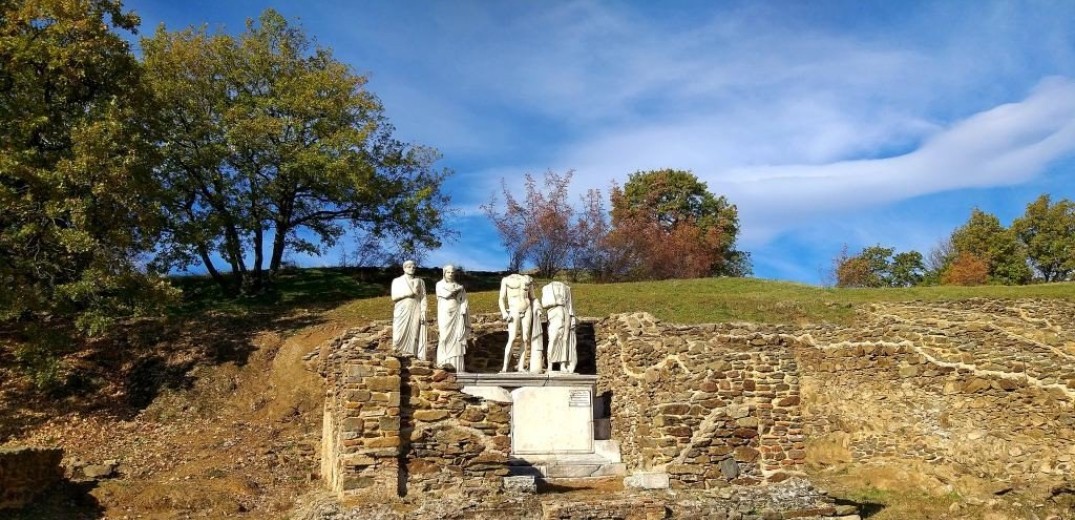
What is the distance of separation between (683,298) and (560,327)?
9.50 meters

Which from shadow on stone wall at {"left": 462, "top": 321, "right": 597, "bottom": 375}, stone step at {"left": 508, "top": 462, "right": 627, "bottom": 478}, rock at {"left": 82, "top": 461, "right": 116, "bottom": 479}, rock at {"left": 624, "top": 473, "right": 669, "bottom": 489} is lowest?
stone step at {"left": 508, "top": 462, "right": 627, "bottom": 478}

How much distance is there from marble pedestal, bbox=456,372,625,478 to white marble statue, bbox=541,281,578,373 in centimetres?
123

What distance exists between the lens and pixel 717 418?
11.6 metres

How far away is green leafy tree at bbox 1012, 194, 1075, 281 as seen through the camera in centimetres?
4428

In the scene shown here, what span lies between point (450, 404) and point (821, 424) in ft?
28.9

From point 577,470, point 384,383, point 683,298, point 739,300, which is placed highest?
point 683,298

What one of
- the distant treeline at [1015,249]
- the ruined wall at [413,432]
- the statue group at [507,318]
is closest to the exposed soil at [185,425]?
the statue group at [507,318]

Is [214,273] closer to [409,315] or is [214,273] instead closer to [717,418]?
[409,315]

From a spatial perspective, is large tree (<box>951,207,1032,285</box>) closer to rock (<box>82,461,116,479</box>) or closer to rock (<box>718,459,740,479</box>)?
rock (<box>718,459,740,479</box>)

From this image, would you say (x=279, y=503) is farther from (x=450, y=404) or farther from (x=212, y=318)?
(x=212, y=318)

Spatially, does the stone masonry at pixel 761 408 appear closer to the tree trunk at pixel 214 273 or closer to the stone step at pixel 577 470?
the stone step at pixel 577 470

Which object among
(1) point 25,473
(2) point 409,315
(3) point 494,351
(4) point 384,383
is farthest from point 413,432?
(3) point 494,351

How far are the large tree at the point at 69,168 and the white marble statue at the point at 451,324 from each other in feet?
25.2

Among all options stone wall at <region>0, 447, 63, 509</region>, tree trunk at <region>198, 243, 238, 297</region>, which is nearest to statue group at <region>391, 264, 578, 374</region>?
stone wall at <region>0, 447, 63, 509</region>
